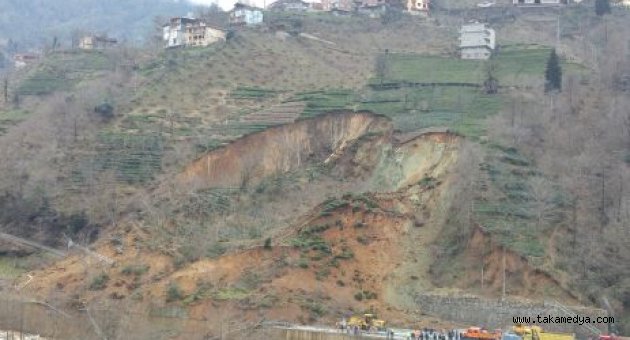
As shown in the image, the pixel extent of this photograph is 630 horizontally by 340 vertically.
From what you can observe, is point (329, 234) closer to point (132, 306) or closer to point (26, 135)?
point (132, 306)

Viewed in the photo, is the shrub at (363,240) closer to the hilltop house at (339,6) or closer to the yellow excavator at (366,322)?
the yellow excavator at (366,322)

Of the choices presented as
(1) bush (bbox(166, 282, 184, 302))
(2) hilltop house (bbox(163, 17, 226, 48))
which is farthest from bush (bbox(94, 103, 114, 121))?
(1) bush (bbox(166, 282, 184, 302))

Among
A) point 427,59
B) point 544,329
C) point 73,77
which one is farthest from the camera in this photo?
point 73,77

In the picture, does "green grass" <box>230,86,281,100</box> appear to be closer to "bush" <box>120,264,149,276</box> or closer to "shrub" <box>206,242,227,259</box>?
"shrub" <box>206,242,227,259</box>

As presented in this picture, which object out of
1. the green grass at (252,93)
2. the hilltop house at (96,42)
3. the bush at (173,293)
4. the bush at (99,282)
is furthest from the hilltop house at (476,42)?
the hilltop house at (96,42)

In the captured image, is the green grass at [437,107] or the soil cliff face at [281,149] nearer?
the green grass at [437,107]

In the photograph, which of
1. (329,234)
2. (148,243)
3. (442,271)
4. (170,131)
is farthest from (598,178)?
(170,131)

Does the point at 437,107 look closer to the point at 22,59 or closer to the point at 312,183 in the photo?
the point at 312,183
